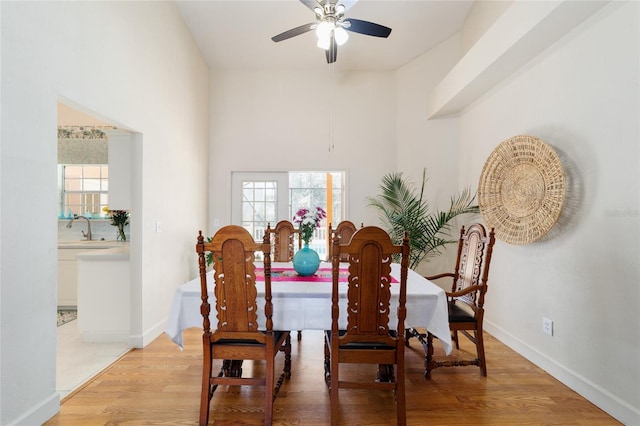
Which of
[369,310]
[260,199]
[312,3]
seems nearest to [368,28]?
[312,3]

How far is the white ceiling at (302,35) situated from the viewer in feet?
12.3

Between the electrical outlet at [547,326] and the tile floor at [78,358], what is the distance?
3488 millimetres

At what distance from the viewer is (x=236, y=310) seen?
5.95ft

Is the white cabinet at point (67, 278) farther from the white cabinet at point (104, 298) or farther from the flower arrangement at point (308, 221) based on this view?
the flower arrangement at point (308, 221)

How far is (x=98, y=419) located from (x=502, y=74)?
13.4 feet

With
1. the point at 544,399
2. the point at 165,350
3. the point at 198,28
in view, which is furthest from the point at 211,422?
the point at 198,28

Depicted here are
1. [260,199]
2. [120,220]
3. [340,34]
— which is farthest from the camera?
[260,199]

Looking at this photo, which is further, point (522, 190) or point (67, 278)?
point (67, 278)

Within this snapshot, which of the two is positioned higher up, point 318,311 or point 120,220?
point 120,220

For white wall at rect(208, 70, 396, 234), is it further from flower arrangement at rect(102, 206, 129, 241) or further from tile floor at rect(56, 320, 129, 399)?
tile floor at rect(56, 320, 129, 399)

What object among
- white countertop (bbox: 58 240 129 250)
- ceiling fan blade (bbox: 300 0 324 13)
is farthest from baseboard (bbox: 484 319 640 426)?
white countertop (bbox: 58 240 129 250)

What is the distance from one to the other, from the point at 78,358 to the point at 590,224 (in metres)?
4.05

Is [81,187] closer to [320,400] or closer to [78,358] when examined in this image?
[78,358]

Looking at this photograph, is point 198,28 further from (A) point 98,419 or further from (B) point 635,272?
(B) point 635,272
